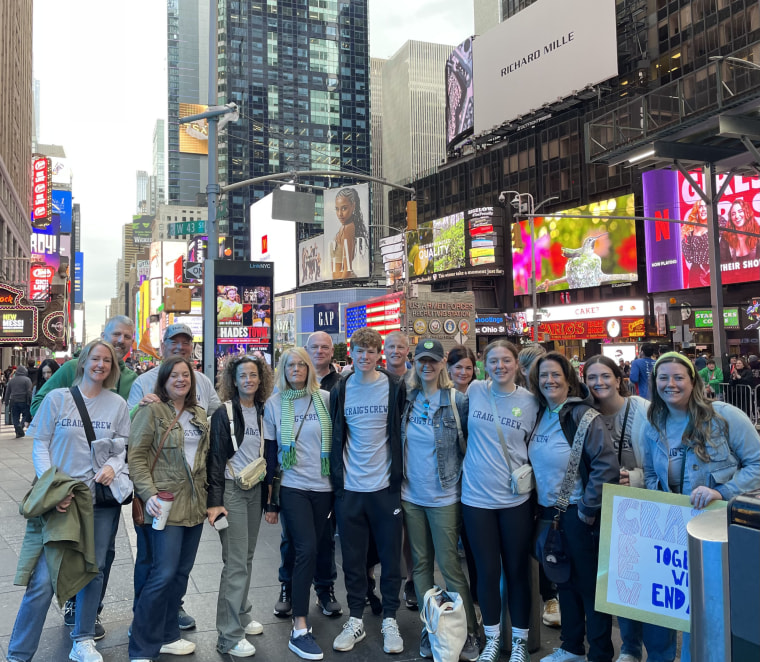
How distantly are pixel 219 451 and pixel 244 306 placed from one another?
1431 centimetres

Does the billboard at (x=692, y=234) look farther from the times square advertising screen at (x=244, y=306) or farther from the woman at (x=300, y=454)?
the woman at (x=300, y=454)

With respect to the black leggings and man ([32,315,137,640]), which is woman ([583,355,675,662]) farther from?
man ([32,315,137,640])

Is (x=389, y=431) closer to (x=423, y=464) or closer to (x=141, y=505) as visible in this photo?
(x=423, y=464)

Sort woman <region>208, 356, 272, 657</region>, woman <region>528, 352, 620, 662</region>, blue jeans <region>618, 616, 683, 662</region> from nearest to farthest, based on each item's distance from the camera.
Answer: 1. blue jeans <region>618, 616, 683, 662</region>
2. woman <region>528, 352, 620, 662</region>
3. woman <region>208, 356, 272, 657</region>

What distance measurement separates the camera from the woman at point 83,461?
13.3ft

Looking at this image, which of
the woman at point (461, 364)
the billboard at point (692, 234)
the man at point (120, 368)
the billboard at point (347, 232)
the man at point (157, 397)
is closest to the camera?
the man at point (157, 397)

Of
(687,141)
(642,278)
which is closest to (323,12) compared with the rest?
(642,278)

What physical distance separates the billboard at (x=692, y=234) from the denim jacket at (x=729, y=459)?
3718 cm

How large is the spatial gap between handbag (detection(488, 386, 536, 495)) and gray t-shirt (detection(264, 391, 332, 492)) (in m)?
1.29

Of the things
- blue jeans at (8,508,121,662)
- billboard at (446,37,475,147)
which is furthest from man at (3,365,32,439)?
billboard at (446,37,475,147)

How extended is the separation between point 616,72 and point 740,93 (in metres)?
44.3

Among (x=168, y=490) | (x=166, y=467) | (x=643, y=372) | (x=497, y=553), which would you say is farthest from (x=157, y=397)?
(x=643, y=372)

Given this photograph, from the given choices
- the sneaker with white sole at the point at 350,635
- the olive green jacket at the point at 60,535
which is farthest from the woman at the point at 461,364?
the olive green jacket at the point at 60,535

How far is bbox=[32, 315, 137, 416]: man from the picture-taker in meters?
4.84
